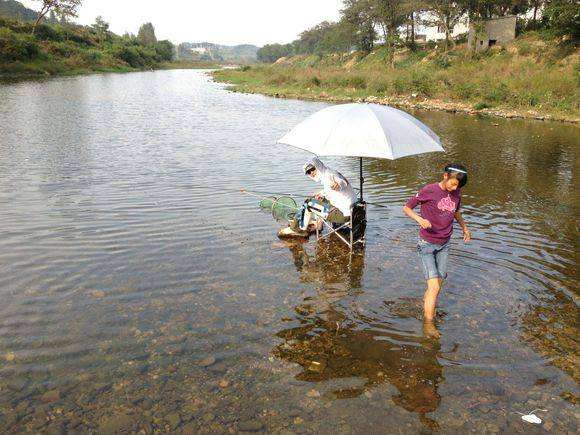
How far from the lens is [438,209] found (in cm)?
593

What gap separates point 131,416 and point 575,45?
51.5m

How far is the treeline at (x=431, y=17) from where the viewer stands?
4447 centimetres

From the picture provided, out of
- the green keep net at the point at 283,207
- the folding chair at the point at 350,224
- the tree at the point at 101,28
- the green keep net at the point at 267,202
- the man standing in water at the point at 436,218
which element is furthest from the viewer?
the tree at the point at 101,28

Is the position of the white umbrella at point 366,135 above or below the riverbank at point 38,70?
below

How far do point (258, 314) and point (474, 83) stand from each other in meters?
38.1

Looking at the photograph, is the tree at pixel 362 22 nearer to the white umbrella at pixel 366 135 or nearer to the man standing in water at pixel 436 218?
the white umbrella at pixel 366 135

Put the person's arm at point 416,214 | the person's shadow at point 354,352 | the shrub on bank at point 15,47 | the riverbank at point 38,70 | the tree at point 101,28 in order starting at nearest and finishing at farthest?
the person's shadow at point 354,352 < the person's arm at point 416,214 < the riverbank at point 38,70 < the shrub on bank at point 15,47 < the tree at point 101,28

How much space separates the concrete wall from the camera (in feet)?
181

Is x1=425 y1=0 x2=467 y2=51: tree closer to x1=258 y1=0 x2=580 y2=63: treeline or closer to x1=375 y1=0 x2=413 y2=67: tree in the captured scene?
x1=258 y1=0 x2=580 y2=63: treeline

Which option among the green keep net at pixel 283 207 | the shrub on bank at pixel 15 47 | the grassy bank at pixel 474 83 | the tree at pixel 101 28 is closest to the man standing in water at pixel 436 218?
the green keep net at pixel 283 207

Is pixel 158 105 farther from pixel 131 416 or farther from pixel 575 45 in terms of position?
pixel 575 45

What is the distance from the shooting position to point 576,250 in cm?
949

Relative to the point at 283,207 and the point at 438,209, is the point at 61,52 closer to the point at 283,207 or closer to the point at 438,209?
the point at 283,207

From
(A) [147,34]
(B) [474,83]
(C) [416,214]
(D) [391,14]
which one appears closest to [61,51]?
(D) [391,14]
